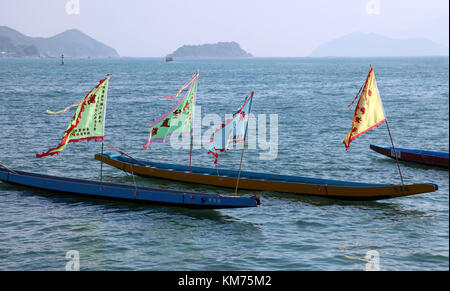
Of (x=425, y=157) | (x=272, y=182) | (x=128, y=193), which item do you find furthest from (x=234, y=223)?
(x=425, y=157)

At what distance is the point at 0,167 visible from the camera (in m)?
31.9

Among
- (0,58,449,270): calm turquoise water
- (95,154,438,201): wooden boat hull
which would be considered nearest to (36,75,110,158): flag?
(0,58,449,270): calm turquoise water

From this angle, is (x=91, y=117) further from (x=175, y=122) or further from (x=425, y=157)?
(x=425, y=157)

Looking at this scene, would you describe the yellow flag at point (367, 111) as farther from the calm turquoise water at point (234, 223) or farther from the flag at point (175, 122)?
the flag at point (175, 122)

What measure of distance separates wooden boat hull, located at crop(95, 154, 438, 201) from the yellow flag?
284cm

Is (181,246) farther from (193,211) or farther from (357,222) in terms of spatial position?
(357,222)

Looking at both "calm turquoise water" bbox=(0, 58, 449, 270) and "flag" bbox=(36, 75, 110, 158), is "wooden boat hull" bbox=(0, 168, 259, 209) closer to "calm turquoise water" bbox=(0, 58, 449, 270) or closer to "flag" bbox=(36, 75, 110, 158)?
"calm turquoise water" bbox=(0, 58, 449, 270)

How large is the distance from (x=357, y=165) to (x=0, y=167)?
23.7 m

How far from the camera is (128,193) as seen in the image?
90.2 ft

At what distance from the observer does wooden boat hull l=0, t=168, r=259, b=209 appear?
2555cm

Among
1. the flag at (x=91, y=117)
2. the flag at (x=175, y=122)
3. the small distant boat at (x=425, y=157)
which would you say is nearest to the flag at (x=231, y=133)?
the flag at (x=175, y=122)

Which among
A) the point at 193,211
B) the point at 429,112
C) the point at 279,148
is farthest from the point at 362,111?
the point at 429,112

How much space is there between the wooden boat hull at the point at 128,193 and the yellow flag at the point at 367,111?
262 inches

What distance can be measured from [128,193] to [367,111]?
13082 millimetres
